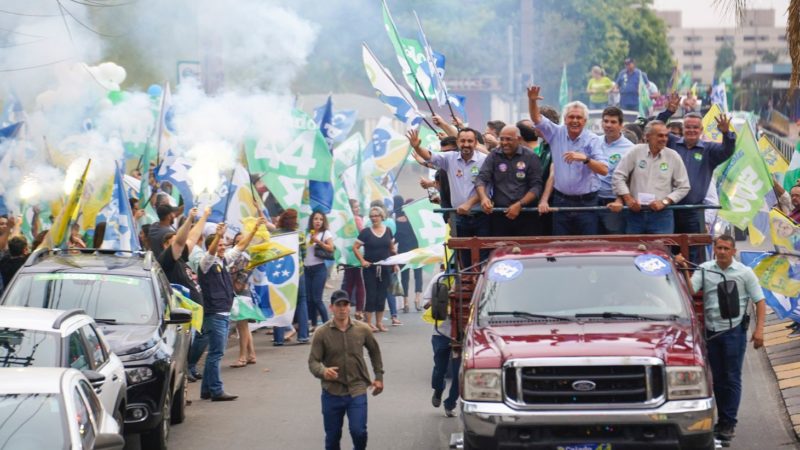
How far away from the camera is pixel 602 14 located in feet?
226

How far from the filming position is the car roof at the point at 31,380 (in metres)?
8.40

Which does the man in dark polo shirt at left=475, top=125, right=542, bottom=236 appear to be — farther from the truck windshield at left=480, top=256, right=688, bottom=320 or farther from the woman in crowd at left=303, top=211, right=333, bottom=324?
the woman in crowd at left=303, top=211, right=333, bottom=324

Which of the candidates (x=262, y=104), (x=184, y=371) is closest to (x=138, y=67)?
(x=262, y=104)

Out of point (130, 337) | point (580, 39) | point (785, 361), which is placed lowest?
point (785, 361)

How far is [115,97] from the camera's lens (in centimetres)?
2548

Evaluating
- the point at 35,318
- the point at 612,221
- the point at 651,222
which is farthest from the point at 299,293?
the point at 35,318

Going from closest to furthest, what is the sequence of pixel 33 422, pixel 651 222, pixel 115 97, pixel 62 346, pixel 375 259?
pixel 33 422
pixel 62 346
pixel 651 222
pixel 375 259
pixel 115 97

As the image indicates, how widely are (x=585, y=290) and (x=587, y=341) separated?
2.70 feet

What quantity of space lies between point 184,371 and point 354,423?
3235mm

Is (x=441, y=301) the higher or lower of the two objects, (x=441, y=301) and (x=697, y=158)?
the lower

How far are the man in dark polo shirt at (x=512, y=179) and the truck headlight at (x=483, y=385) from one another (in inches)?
118

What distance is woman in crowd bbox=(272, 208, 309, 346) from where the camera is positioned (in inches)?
776

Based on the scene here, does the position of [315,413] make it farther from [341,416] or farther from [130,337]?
[341,416]

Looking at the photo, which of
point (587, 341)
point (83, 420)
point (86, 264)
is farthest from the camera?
point (86, 264)
